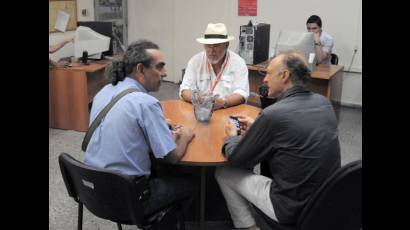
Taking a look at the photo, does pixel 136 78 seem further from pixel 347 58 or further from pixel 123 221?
pixel 347 58

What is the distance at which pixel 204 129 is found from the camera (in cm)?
220

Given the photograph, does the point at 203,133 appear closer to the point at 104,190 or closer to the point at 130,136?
→ the point at 130,136

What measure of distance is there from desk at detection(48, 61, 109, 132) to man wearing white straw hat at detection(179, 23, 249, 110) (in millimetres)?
1505

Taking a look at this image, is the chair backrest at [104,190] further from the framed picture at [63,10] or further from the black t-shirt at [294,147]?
the framed picture at [63,10]

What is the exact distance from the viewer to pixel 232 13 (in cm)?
588

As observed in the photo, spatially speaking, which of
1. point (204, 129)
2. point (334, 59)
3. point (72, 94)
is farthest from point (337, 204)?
point (334, 59)

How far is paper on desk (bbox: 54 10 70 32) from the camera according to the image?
4562 mm

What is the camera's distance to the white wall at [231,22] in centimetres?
511

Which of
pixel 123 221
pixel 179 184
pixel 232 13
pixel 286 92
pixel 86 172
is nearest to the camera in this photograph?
pixel 86 172

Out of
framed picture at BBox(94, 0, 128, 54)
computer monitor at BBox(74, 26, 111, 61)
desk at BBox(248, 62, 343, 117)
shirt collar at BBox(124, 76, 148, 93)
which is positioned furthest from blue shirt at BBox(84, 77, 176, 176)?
framed picture at BBox(94, 0, 128, 54)

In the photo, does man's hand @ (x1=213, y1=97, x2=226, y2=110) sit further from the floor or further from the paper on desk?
the paper on desk

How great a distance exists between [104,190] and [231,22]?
473 centimetres
